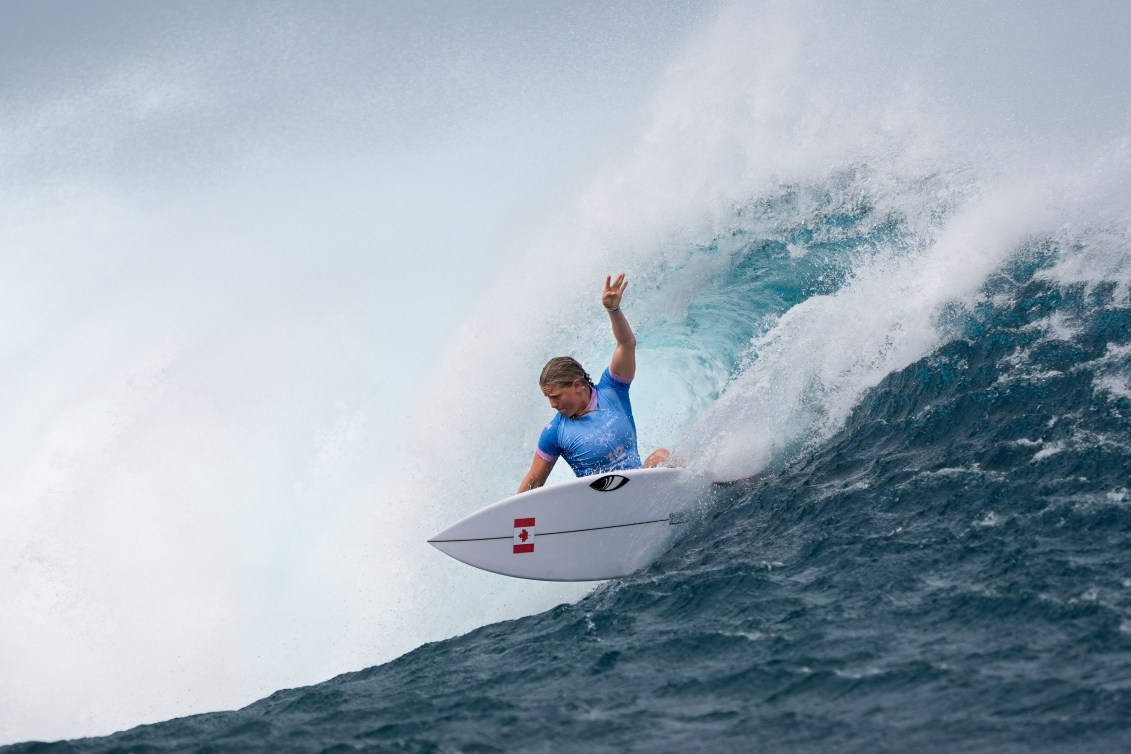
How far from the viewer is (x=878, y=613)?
15.3 feet

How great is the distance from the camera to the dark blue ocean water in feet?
12.8

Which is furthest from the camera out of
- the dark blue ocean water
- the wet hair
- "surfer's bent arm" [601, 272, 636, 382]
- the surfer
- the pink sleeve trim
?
the pink sleeve trim

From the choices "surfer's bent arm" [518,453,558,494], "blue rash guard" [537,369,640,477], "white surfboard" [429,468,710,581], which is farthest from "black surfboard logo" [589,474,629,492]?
"surfer's bent arm" [518,453,558,494]

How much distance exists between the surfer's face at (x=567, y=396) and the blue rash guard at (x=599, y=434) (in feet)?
0.31

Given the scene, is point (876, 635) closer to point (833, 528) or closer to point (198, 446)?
point (833, 528)

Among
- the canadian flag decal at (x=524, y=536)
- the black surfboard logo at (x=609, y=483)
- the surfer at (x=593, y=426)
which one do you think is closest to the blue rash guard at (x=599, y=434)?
the surfer at (x=593, y=426)

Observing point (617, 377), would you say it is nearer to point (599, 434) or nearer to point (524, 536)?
point (599, 434)

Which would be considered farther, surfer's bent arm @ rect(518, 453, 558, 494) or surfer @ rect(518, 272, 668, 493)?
surfer's bent arm @ rect(518, 453, 558, 494)

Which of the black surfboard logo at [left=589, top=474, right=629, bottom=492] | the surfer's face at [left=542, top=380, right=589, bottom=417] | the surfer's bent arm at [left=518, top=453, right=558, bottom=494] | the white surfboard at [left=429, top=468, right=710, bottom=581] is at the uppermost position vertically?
the surfer's face at [left=542, top=380, right=589, bottom=417]

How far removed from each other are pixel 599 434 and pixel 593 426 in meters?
0.06

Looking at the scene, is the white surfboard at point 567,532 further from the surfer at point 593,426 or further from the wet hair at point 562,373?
the wet hair at point 562,373

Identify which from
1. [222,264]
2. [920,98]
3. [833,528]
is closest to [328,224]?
[222,264]

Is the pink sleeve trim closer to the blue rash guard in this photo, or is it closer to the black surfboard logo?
the blue rash guard

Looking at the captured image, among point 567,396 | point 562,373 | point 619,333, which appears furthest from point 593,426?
point 619,333
